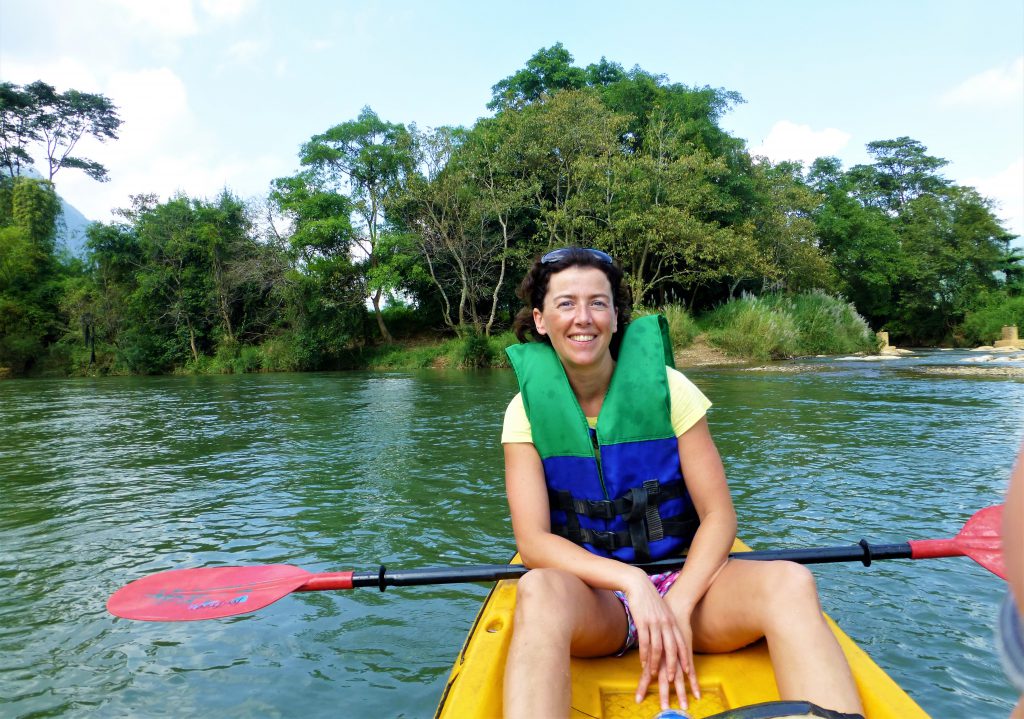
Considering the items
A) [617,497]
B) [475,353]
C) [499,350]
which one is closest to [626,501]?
[617,497]

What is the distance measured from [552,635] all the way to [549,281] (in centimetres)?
104

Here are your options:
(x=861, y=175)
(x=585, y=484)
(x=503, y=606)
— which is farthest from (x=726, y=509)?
(x=861, y=175)

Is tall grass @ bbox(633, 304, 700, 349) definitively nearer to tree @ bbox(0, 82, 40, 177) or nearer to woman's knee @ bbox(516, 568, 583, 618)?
woman's knee @ bbox(516, 568, 583, 618)

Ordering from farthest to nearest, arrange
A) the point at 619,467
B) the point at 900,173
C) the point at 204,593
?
1. the point at 900,173
2. the point at 204,593
3. the point at 619,467

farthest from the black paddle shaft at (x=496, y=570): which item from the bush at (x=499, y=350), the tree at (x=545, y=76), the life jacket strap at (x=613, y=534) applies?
the tree at (x=545, y=76)

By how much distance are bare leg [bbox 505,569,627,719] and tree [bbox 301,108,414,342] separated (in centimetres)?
2109

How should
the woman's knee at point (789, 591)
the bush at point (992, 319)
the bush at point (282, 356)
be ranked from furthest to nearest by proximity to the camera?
the bush at point (992, 319) < the bush at point (282, 356) < the woman's knee at point (789, 591)

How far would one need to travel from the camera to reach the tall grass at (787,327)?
17.7 metres

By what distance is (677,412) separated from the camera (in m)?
1.98

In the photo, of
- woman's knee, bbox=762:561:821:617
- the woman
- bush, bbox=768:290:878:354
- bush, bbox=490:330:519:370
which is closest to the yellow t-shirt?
the woman

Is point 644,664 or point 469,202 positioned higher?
point 469,202

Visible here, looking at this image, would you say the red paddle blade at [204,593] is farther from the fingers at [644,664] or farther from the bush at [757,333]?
the bush at [757,333]

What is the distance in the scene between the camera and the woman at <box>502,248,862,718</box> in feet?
5.23

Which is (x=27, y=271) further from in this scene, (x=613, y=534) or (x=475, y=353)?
(x=613, y=534)
